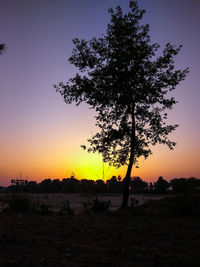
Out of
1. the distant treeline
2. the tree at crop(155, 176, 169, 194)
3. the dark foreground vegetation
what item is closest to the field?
the distant treeline

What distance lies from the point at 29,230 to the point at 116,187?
28.4 m

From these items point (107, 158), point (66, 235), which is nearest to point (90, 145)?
point (107, 158)

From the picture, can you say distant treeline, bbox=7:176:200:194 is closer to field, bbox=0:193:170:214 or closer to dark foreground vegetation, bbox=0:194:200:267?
field, bbox=0:193:170:214

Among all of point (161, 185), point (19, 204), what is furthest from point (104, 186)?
point (19, 204)

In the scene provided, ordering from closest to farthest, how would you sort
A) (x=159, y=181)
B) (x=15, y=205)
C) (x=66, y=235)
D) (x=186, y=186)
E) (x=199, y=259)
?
(x=199, y=259) < (x=66, y=235) < (x=186, y=186) < (x=15, y=205) < (x=159, y=181)

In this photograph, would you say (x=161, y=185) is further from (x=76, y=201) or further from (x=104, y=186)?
(x=76, y=201)

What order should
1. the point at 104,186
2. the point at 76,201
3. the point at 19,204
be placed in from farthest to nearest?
the point at 104,186 → the point at 76,201 → the point at 19,204

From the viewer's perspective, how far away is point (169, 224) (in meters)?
8.84

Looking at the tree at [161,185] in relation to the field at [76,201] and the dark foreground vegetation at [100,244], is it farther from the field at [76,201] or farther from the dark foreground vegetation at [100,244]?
the dark foreground vegetation at [100,244]

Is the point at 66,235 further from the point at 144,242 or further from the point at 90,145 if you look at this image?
the point at 90,145

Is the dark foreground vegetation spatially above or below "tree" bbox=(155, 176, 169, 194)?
below

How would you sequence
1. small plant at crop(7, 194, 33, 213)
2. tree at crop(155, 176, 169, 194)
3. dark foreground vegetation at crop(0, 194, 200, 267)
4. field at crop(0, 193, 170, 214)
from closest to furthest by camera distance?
dark foreground vegetation at crop(0, 194, 200, 267) → small plant at crop(7, 194, 33, 213) → field at crop(0, 193, 170, 214) → tree at crop(155, 176, 169, 194)

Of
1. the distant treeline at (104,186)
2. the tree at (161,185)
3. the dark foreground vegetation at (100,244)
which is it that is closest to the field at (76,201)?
the distant treeline at (104,186)

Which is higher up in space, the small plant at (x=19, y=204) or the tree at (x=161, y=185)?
the tree at (x=161, y=185)
